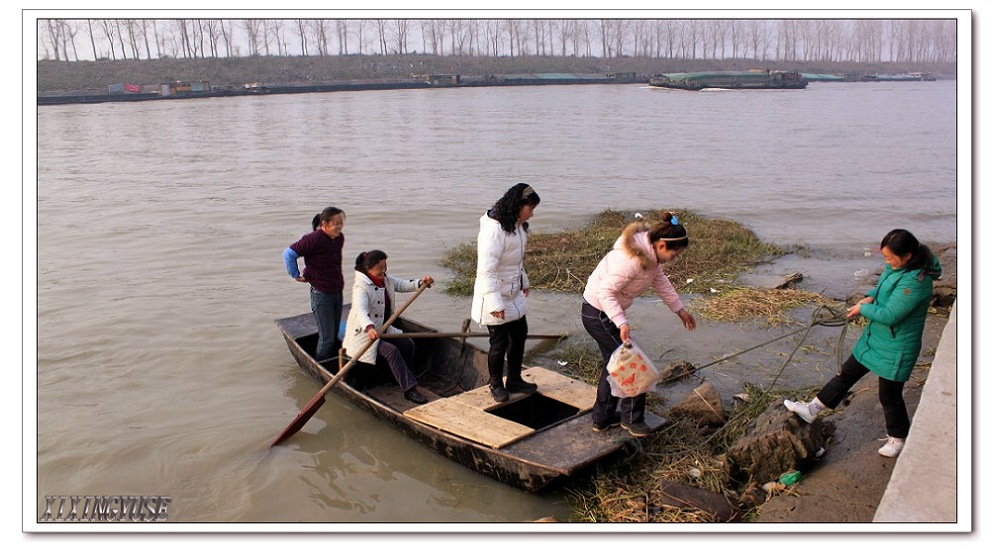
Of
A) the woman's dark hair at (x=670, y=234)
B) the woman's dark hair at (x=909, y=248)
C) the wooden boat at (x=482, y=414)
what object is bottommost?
the wooden boat at (x=482, y=414)

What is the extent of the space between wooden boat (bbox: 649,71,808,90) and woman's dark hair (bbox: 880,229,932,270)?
4839 centimetres

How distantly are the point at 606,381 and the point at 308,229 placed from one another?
1048 centimetres

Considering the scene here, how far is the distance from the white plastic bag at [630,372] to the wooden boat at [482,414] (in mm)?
384

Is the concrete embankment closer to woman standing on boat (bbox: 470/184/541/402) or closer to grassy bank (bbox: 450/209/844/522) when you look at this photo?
grassy bank (bbox: 450/209/844/522)

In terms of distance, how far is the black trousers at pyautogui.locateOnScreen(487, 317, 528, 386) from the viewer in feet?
19.1

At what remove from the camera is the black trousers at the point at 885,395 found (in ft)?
15.7

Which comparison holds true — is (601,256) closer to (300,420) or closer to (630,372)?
(300,420)

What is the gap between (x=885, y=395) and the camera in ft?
15.8

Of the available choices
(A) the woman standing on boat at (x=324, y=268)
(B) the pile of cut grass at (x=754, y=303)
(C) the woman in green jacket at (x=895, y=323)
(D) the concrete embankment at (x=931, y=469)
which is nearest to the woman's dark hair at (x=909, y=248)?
(C) the woman in green jacket at (x=895, y=323)

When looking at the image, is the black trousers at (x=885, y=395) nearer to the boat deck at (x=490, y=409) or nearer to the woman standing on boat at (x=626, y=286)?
the woman standing on boat at (x=626, y=286)
